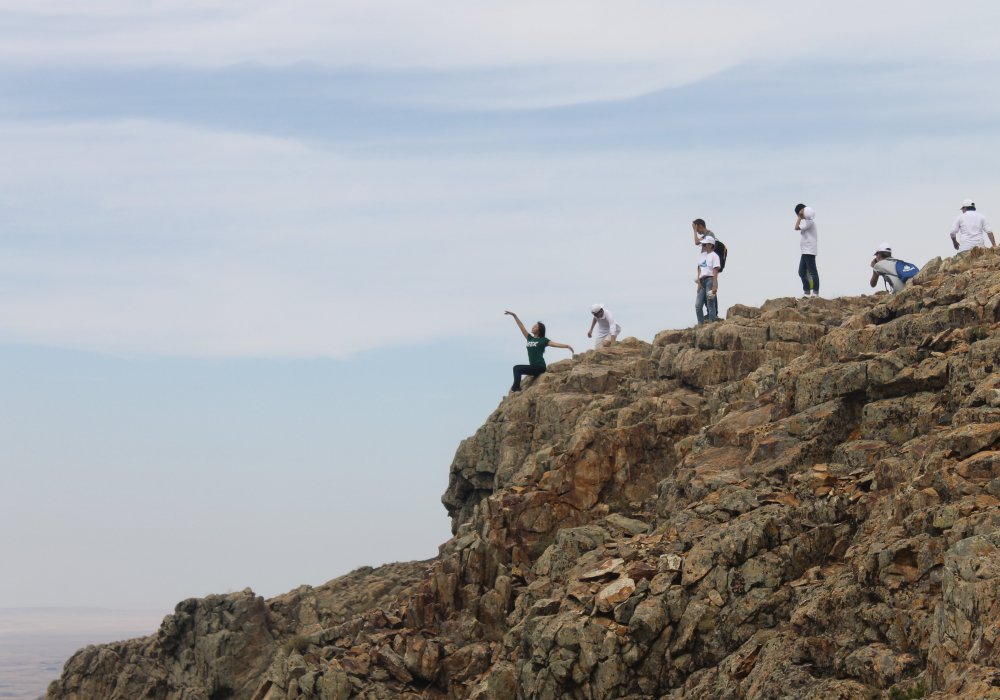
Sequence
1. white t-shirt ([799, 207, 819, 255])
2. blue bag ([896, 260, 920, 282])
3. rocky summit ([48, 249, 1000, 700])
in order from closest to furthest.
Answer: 1. rocky summit ([48, 249, 1000, 700])
2. blue bag ([896, 260, 920, 282])
3. white t-shirt ([799, 207, 819, 255])

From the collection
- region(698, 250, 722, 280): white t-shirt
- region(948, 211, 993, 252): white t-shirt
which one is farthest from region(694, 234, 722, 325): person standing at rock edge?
region(948, 211, 993, 252): white t-shirt

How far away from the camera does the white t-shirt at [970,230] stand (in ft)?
158

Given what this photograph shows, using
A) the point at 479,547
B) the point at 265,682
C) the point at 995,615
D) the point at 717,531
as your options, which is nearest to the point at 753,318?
the point at 479,547

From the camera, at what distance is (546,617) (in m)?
35.2

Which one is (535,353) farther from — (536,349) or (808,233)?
(808,233)

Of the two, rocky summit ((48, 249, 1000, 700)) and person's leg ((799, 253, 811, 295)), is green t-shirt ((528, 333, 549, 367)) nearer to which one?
rocky summit ((48, 249, 1000, 700))

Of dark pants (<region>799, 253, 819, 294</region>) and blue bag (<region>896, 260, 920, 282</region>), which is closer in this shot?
blue bag (<region>896, 260, 920, 282</region>)

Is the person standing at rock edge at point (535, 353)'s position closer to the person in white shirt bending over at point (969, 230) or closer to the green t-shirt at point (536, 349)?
the green t-shirt at point (536, 349)

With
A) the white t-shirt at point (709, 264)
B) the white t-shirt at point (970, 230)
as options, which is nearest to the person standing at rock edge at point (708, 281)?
the white t-shirt at point (709, 264)

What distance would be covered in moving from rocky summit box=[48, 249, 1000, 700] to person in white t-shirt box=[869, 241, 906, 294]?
1.65 metres

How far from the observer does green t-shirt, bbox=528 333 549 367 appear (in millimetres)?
54188

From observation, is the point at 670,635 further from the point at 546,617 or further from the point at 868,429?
the point at 868,429

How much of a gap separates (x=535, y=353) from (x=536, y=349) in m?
0.17

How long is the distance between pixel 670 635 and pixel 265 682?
14527mm
